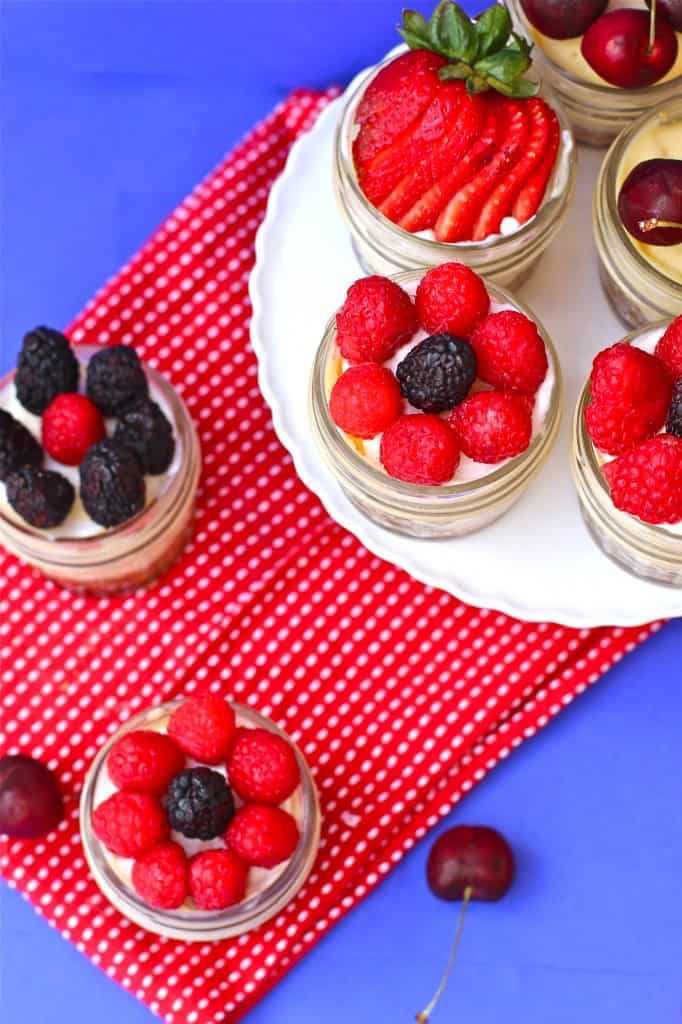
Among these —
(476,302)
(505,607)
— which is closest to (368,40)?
(476,302)

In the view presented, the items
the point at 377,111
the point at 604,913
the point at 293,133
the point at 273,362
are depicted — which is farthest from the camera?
the point at 293,133

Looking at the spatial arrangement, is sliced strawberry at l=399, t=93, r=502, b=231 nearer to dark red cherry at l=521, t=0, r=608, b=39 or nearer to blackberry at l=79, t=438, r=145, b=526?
dark red cherry at l=521, t=0, r=608, b=39

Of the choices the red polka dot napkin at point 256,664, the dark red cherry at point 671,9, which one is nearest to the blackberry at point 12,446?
the red polka dot napkin at point 256,664

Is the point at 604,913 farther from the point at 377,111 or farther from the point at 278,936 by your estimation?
the point at 377,111

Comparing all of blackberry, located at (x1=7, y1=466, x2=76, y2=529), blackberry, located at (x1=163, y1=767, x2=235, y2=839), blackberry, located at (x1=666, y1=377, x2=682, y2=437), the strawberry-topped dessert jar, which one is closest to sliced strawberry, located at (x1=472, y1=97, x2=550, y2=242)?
the strawberry-topped dessert jar

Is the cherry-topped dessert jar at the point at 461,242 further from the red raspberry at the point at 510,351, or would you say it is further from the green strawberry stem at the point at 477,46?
the red raspberry at the point at 510,351

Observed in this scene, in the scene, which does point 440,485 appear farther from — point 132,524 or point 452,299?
point 132,524
